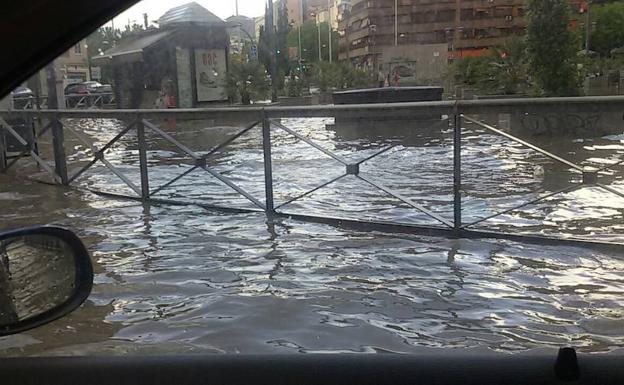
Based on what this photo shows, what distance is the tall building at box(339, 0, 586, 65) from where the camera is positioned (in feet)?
28.3

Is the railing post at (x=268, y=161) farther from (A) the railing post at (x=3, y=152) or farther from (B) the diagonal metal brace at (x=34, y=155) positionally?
(A) the railing post at (x=3, y=152)

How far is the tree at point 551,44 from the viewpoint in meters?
10.0

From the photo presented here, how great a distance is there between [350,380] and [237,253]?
3468 mm

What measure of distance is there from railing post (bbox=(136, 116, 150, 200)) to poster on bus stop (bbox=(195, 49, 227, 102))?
3710 mm

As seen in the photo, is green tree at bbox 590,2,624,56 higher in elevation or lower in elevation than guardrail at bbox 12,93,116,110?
higher

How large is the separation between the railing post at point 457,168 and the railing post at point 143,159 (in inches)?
120

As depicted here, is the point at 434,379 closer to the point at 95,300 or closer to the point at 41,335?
the point at 41,335

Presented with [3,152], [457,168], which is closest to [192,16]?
[3,152]

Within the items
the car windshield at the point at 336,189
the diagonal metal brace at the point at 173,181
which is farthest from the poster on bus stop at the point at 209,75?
the diagonal metal brace at the point at 173,181

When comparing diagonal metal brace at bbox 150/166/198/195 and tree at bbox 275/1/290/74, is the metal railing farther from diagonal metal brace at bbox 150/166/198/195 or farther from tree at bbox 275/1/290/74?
tree at bbox 275/1/290/74

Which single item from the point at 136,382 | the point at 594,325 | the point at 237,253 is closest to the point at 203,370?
the point at 136,382

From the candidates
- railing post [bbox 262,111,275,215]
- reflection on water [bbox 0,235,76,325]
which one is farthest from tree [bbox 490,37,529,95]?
reflection on water [bbox 0,235,76,325]

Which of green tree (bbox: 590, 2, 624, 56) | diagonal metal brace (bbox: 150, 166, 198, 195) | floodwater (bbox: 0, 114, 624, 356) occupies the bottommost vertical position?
floodwater (bbox: 0, 114, 624, 356)

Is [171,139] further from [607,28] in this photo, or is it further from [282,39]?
[282,39]
